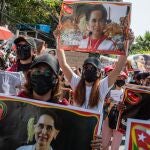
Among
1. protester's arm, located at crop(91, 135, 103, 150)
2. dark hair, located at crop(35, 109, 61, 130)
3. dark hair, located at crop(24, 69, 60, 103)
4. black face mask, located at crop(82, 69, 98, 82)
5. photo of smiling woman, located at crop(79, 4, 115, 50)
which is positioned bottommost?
protester's arm, located at crop(91, 135, 103, 150)

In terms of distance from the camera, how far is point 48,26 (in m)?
44.7

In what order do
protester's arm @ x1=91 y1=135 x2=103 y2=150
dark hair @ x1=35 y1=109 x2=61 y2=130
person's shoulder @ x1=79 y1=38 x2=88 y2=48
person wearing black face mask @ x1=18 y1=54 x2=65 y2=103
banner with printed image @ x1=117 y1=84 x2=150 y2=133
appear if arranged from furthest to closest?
person's shoulder @ x1=79 y1=38 x2=88 y2=48 < banner with printed image @ x1=117 y1=84 x2=150 y2=133 < person wearing black face mask @ x1=18 y1=54 x2=65 y2=103 < dark hair @ x1=35 y1=109 x2=61 y2=130 < protester's arm @ x1=91 y1=135 x2=103 y2=150

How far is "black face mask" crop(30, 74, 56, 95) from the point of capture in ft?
12.6

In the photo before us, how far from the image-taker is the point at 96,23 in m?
5.65

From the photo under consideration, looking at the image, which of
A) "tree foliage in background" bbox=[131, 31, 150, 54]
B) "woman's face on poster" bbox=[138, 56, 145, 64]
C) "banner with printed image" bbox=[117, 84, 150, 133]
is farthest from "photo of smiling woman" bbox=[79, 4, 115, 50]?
"tree foliage in background" bbox=[131, 31, 150, 54]

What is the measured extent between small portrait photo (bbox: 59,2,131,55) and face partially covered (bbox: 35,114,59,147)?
2.11 meters

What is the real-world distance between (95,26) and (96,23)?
0.12 ft

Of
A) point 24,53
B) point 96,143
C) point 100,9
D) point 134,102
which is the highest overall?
point 100,9

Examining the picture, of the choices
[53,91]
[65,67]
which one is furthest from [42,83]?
[65,67]

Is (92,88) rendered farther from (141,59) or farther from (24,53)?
(141,59)

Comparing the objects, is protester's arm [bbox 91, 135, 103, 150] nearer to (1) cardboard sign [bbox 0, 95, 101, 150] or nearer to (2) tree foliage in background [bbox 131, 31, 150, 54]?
(1) cardboard sign [bbox 0, 95, 101, 150]

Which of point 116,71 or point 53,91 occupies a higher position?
point 116,71

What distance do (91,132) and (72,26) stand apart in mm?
2393

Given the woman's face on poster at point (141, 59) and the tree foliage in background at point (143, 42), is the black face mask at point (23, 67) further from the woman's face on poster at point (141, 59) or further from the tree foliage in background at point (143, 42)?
the tree foliage in background at point (143, 42)
